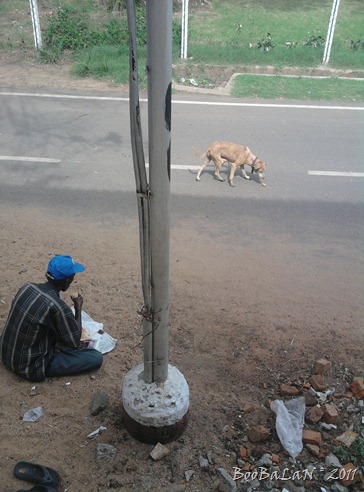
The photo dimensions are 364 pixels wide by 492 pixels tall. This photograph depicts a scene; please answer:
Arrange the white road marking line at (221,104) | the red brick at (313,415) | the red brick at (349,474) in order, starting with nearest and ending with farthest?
the red brick at (349,474) → the red brick at (313,415) → the white road marking line at (221,104)

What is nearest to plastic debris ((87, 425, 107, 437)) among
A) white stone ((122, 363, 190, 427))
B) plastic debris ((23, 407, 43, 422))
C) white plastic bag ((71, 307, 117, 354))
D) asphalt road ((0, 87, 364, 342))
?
white stone ((122, 363, 190, 427))

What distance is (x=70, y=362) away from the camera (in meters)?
3.90

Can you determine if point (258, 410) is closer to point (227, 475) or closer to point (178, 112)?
point (227, 475)

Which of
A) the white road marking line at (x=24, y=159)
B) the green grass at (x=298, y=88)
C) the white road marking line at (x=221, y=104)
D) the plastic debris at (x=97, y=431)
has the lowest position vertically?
the plastic debris at (x=97, y=431)

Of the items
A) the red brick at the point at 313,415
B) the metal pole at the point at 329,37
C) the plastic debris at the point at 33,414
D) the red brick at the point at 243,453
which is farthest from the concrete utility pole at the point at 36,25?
the red brick at the point at 243,453

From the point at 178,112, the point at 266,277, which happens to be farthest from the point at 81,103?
the point at 266,277

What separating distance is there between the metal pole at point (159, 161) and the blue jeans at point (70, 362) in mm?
788

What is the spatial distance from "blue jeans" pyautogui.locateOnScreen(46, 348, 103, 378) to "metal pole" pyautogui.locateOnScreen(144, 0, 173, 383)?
0.79m

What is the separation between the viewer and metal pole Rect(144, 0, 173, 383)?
93.3 inches

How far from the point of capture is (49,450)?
3322 mm

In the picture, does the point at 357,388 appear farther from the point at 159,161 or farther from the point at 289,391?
the point at 159,161

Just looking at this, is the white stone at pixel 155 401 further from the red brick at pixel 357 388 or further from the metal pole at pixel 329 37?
the metal pole at pixel 329 37

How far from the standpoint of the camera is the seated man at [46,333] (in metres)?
3.64

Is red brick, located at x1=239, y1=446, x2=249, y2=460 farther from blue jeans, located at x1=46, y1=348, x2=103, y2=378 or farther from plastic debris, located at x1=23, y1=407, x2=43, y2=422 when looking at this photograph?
plastic debris, located at x1=23, y1=407, x2=43, y2=422
